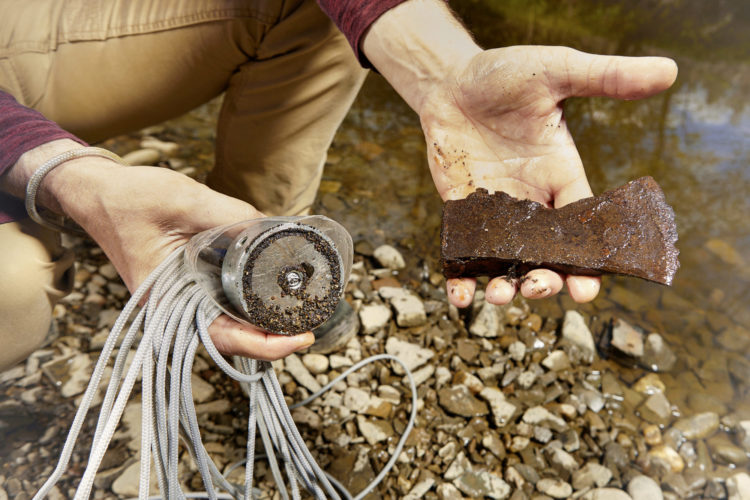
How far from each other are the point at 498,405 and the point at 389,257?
958 mm

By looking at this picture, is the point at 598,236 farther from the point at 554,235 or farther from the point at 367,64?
the point at 367,64

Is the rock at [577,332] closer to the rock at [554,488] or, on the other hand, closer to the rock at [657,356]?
the rock at [657,356]

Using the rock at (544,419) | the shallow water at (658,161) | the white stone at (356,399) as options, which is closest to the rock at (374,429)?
the white stone at (356,399)

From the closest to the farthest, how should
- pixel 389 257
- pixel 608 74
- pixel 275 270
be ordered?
pixel 275 270 < pixel 608 74 < pixel 389 257

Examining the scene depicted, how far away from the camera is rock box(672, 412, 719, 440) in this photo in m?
2.17

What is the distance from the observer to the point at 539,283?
5.00ft

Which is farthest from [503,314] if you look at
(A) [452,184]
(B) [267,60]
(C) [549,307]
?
(B) [267,60]

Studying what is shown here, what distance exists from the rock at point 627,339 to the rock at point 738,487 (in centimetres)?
58

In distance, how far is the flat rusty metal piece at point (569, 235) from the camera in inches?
61.6

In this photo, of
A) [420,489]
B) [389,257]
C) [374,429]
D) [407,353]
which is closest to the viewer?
[420,489]

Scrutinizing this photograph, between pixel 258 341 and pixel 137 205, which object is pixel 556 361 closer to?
pixel 258 341

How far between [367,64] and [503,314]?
1334 millimetres

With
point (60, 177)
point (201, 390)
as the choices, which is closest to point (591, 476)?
point (201, 390)

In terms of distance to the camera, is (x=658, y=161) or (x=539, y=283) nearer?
(x=539, y=283)
